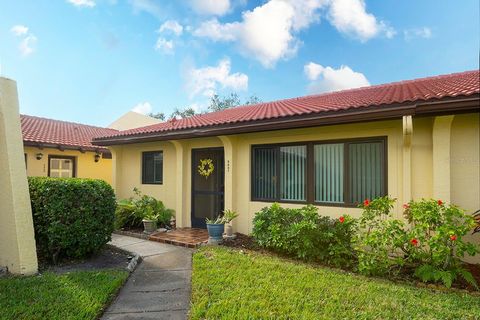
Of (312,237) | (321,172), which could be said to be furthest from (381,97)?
(312,237)

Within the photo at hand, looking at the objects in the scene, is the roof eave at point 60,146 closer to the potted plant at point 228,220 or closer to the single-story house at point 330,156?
the single-story house at point 330,156

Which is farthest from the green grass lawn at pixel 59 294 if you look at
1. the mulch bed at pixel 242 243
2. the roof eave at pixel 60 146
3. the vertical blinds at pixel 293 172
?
the roof eave at pixel 60 146

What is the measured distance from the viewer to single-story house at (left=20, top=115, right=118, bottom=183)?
469 inches

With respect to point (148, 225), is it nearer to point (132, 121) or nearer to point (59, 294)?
point (59, 294)

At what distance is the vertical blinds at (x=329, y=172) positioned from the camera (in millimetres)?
6762

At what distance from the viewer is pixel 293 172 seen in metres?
7.47

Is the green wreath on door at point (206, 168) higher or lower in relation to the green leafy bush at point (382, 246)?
higher

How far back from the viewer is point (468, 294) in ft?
14.2

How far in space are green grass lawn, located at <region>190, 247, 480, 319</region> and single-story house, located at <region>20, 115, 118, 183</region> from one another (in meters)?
10.2

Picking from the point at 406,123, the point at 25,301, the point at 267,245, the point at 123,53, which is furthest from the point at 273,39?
the point at 25,301

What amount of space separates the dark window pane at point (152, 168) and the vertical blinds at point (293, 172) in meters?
4.91

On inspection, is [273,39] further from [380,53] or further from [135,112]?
[135,112]

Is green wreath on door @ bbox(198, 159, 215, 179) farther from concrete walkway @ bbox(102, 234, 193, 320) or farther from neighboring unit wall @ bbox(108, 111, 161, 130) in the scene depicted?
neighboring unit wall @ bbox(108, 111, 161, 130)

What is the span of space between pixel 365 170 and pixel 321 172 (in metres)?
1.03
